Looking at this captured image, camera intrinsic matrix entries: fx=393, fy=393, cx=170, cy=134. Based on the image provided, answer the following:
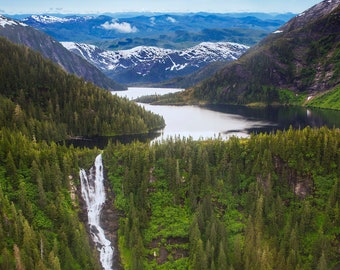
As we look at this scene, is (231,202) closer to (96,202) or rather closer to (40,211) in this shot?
(96,202)

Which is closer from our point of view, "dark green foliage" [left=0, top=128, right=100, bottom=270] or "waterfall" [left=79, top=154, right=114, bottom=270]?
"dark green foliage" [left=0, top=128, right=100, bottom=270]

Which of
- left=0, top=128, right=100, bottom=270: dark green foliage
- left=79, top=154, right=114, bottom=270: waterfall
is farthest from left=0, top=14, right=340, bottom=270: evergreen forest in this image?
left=79, top=154, right=114, bottom=270: waterfall

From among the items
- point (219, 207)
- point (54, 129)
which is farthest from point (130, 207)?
point (54, 129)

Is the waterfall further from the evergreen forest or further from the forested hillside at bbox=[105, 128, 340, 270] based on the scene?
the forested hillside at bbox=[105, 128, 340, 270]

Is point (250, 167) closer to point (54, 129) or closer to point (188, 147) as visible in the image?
point (188, 147)

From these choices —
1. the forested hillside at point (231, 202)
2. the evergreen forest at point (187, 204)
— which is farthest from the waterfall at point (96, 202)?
the forested hillside at point (231, 202)

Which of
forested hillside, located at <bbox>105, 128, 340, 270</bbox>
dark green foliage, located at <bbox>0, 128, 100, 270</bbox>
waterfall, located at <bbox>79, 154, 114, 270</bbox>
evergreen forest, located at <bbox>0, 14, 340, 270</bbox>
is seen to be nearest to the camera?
dark green foliage, located at <bbox>0, 128, 100, 270</bbox>

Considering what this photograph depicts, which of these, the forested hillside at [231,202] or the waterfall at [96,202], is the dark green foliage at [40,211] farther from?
the forested hillside at [231,202]
